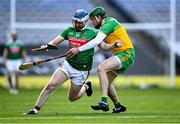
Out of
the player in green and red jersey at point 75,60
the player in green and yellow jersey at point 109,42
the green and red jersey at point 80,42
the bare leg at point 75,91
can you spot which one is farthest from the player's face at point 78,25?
the bare leg at point 75,91

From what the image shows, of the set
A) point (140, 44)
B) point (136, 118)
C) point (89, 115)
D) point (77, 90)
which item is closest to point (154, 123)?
point (136, 118)

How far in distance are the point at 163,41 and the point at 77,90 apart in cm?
1716

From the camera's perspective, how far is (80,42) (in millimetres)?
16656

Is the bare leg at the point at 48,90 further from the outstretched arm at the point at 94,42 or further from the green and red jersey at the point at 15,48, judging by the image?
the green and red jersey at the point at 15,48

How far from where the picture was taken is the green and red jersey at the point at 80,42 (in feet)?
54.6

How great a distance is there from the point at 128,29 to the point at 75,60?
17.4 metres

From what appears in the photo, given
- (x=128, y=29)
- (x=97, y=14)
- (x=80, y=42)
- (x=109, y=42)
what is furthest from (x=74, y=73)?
(x=128, y=29)

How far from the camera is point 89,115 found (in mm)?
16078

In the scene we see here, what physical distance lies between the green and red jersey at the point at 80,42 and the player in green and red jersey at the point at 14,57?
1229cm

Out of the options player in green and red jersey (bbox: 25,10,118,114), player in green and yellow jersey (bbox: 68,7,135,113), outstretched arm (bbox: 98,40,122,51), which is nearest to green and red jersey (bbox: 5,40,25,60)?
player in green and red jersey (bbox: 25,10,118,114)

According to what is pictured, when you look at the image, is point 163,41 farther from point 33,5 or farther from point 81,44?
point 81,44

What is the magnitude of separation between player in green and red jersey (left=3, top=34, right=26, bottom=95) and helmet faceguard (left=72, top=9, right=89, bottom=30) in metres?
12.6

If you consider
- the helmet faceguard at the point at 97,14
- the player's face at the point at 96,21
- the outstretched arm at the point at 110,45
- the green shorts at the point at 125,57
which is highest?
the helmet faceguard at the point at 97,14

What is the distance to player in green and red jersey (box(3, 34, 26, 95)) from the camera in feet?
95.9
